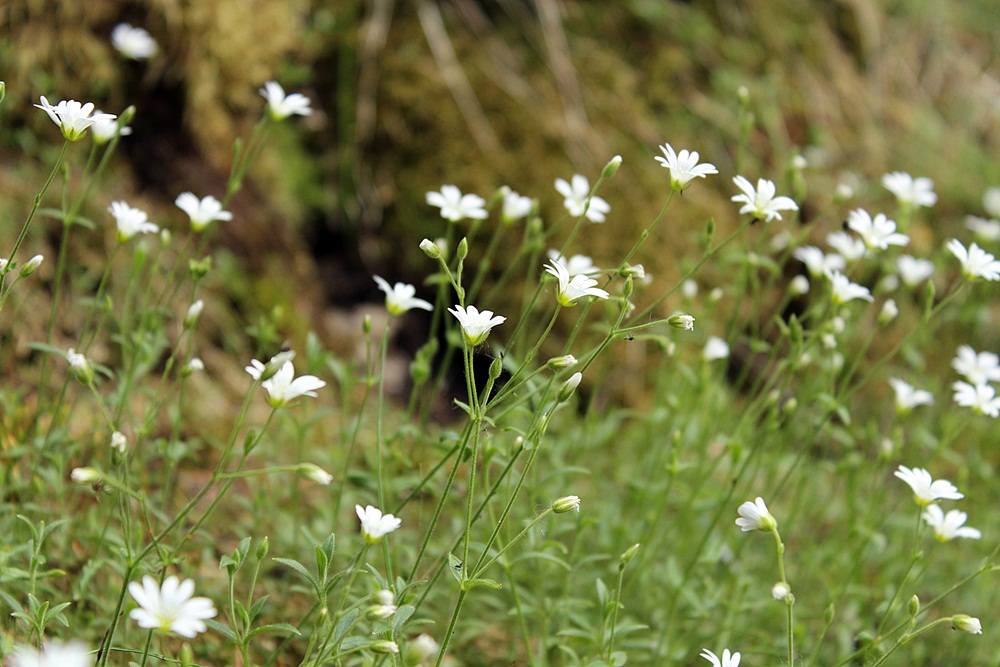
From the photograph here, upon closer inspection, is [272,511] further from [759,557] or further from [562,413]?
[759,557]

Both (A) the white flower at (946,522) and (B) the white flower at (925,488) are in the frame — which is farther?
(A) the white flower at (946,522)

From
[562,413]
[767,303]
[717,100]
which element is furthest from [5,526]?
[717,100]

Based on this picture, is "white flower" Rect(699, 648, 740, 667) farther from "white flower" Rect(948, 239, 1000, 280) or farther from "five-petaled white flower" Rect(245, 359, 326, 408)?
"white flower" Rect(948, 239, 1000, 280)

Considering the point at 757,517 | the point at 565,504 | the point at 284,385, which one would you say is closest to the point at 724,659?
the point at 757,517

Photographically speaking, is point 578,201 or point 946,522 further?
point 578,201

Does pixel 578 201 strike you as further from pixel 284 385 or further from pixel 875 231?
pixel 284 385

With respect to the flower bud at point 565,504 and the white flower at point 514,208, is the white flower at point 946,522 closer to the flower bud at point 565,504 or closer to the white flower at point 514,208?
the flower bud at point 565,504

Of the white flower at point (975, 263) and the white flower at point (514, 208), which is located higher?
the white flower at point (975, 263)

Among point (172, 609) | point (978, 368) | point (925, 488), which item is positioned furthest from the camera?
point (978, 368)

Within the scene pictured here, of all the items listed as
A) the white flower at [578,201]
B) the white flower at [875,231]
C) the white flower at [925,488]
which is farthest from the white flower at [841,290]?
the white flower at [578,201]

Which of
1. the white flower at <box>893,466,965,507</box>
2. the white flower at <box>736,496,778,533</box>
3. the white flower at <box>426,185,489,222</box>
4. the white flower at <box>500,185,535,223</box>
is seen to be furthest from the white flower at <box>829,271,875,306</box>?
the white flower at <box>426,185,489,222</box>

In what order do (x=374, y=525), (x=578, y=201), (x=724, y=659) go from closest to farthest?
(x=374, y=525) → (x=724, y=659) → (x=578, y=201)

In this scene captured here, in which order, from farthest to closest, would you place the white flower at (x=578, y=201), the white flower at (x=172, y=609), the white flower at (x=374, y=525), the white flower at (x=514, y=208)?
the white flower at (x=514, y=208) → the white flower at (x=578, y=201) → the white flower at (x=374, y=525) → the white flower at (x=172, y=609)
